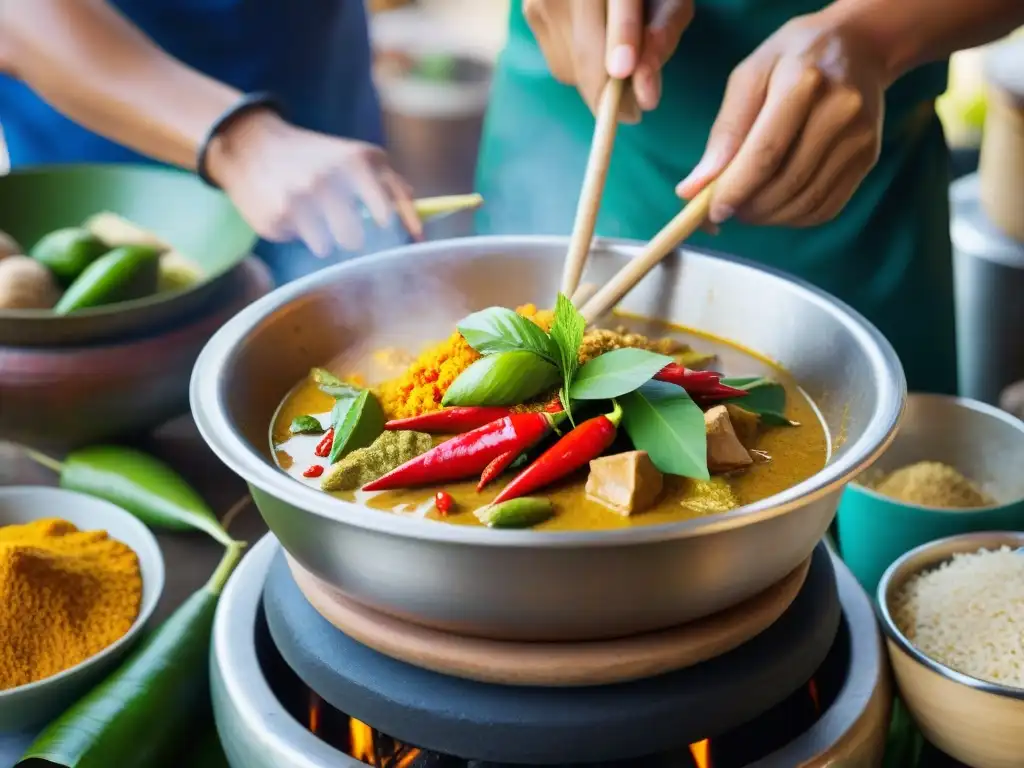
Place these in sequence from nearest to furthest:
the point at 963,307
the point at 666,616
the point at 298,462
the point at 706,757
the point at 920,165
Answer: the point at 666,616
the point at 706,757
the point at 298,462
the point at 920,165
the point at 963,307

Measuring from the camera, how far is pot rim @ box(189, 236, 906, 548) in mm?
976

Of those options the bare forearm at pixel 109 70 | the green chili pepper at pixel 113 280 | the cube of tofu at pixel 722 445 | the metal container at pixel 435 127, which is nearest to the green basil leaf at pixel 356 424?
the cube of tofu at pixel 722 445

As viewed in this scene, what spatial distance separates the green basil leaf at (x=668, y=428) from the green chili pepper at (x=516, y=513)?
0.14m

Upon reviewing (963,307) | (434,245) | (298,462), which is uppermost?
(434,245)

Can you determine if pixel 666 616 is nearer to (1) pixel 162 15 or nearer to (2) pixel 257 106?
(2) pixel 257 106

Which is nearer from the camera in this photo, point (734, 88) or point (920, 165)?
point (734, 88)

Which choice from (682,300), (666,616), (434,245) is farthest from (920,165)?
(666,616)

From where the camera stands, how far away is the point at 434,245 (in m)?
1.68

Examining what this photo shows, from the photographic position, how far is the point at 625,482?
3.78 ft

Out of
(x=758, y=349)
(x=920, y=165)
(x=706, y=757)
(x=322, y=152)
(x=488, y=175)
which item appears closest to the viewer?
(x=706, y=757)

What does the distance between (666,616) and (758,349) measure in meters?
0.65

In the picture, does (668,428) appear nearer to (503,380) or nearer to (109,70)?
(503,380)

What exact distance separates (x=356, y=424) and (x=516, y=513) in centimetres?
28

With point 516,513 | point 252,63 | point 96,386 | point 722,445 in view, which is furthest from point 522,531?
point 252,63
